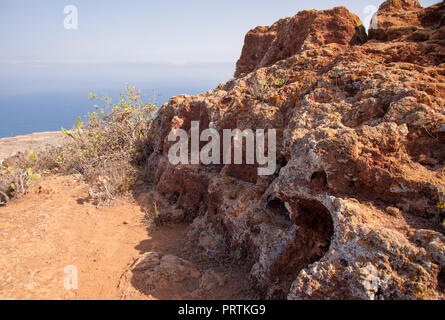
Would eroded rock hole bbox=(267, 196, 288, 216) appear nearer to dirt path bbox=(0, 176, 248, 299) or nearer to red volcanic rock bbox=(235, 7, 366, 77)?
dirt path bbox=(0, 176, 248, 299)

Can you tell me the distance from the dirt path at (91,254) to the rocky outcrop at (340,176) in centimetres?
67

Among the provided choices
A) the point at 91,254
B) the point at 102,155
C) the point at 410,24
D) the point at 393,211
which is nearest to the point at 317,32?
the point at 410,24

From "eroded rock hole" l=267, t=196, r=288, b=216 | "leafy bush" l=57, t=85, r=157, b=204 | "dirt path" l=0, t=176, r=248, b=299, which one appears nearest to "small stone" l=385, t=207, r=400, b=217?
"eroded rock hole" l=267, t=196, r=288, b=216

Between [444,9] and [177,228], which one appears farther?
[177,228]

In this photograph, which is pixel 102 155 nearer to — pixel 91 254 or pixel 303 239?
pixel 91 254

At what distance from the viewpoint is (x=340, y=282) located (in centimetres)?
221

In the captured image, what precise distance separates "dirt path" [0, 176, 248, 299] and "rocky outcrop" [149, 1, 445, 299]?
667 mm

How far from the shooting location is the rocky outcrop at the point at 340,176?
7.25ft

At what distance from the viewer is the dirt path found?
3.43 meters

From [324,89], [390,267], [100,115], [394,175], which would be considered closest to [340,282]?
[390,267]

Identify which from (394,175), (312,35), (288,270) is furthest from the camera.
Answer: (312,35)

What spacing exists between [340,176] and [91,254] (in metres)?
3.92

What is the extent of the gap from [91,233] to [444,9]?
7.56 metres
